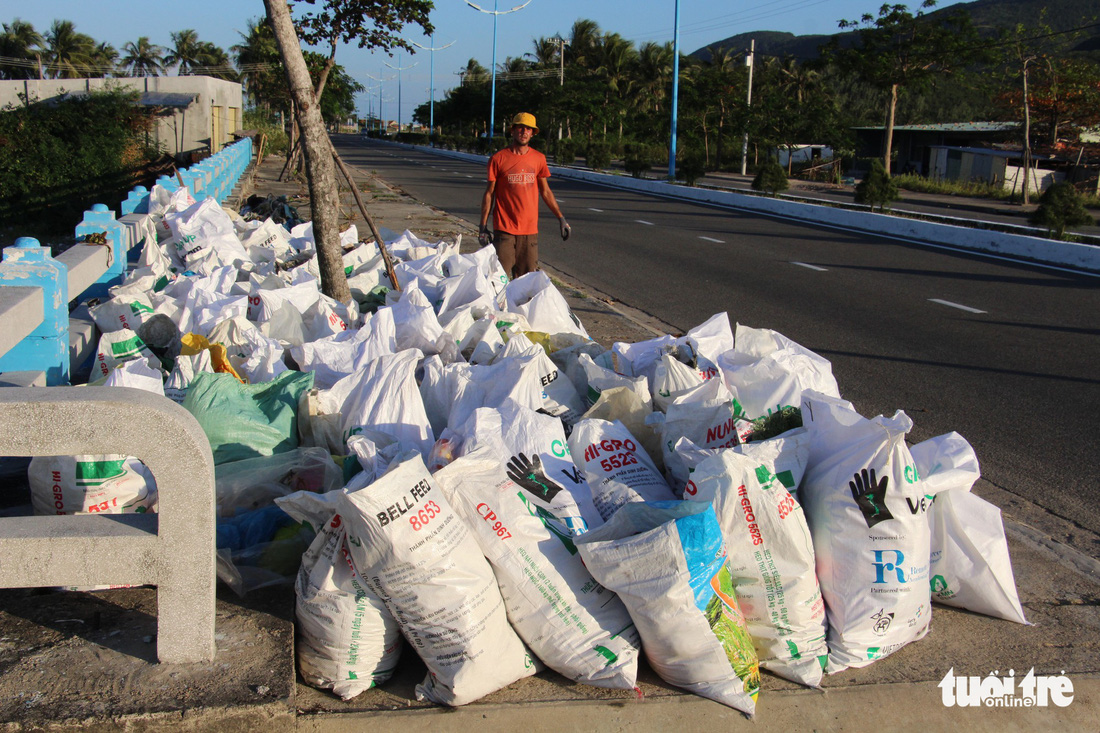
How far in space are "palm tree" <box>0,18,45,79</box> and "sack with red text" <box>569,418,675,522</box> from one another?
99.9 meters

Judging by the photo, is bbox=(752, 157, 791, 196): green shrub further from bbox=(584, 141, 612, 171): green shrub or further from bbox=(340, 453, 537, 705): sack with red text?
bbox=(340, 453, 537, 705): sack with red text

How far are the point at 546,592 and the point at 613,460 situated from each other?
0.77 metres

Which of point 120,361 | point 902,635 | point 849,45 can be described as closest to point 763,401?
point 902,635

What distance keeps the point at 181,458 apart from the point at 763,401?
236 cm

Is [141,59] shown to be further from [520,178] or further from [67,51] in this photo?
[520,178]

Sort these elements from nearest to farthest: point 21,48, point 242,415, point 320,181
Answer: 1. point 242,415
2. point 320,181
3. point 21,48

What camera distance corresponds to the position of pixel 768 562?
8.63 ft

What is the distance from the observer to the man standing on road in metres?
7.52

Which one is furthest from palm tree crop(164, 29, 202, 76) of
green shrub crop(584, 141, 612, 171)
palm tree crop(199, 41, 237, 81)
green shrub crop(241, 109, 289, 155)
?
green shrub crop(584, 141, 612, 171)

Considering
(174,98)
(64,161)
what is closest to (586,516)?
(64,161)

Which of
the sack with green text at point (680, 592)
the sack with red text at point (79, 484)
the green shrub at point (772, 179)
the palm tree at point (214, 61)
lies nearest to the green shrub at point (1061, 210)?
the green shrub at point (772, 179)

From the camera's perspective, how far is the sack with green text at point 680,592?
2.34 metres

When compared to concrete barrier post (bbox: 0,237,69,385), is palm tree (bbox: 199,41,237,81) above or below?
above

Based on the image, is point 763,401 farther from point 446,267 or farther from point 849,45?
point 849,45
